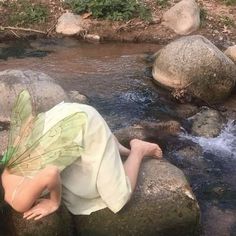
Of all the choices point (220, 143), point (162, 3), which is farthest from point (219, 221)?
point (162, 3)

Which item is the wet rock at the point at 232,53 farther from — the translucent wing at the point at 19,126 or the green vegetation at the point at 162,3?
the translucent wing at the point at 19,126

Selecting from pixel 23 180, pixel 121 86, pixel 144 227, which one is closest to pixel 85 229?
pixel 144 227

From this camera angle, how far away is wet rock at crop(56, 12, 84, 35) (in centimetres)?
896

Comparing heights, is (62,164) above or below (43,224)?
above

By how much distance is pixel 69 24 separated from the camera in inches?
356

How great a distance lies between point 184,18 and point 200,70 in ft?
8.35

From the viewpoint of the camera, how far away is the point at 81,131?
3514mm

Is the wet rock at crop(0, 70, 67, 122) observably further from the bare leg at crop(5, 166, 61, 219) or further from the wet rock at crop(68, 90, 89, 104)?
the bare leg at crop(5, 166, 61, 219)

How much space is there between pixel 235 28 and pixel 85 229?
21.4ft

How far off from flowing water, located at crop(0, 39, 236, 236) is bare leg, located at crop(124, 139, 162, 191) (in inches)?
31.9

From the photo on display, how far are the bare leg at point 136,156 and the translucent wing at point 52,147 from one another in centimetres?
56

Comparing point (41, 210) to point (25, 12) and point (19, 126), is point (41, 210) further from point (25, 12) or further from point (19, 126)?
point (25, 12)

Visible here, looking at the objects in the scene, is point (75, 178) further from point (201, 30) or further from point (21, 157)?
point (201, 30)

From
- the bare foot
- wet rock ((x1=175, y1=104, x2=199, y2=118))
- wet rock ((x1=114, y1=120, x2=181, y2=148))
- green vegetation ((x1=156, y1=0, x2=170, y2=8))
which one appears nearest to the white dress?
the bare foot
